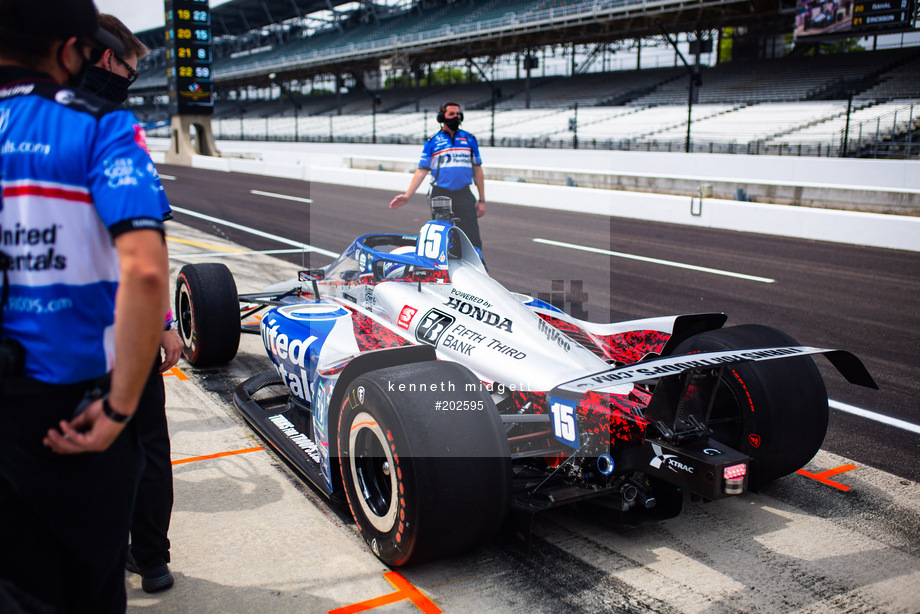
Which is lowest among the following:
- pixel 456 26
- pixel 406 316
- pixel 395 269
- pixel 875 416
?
pixel 875 416

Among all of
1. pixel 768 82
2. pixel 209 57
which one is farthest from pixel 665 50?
pixel 209 57

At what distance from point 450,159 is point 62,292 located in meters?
6.22

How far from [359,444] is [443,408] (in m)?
0.55

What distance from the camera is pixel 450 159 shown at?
7.72 m

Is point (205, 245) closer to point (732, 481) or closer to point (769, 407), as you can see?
point (769, 407)

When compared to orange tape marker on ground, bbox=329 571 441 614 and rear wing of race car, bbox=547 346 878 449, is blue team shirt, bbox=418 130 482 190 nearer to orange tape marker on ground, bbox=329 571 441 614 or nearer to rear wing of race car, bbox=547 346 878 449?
rear wing of race car, bbox=547 346 878 449

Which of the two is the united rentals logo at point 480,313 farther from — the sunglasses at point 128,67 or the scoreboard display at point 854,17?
the scoreboard display at point 854,17

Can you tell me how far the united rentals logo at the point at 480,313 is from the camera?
3.82 m

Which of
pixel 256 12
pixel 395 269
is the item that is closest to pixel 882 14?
pixel 395 269

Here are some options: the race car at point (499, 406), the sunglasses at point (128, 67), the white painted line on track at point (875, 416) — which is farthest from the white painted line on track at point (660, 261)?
the sunglasses at point (128, 67)

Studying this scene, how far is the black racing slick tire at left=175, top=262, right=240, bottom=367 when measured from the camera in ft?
17.7

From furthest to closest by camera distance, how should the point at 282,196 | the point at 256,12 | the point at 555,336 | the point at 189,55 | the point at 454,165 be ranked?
the point at 256,12
the point at 189,55
the point at 282,196
the point at 454,165
the point at 555,336

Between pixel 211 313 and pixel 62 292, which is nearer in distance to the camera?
pixel 62 292

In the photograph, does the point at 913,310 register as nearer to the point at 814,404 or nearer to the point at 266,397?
the point at 814,404
